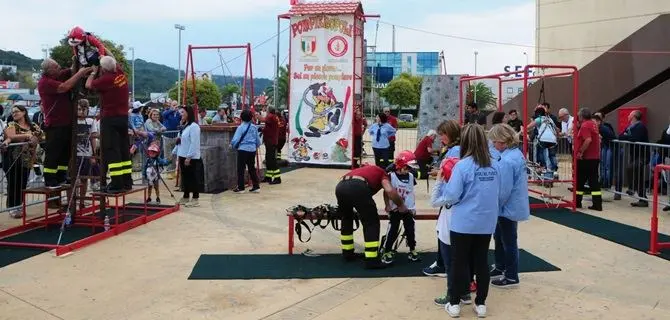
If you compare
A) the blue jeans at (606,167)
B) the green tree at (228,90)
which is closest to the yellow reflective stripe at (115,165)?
the green tree at (228,90)

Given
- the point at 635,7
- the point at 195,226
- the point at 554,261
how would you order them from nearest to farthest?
the point at 554,261 < the point at 195,226 < the point at 635,7

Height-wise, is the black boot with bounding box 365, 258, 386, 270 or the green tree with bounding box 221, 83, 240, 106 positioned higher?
the green tree with bounding box 221, 83, 240, 106

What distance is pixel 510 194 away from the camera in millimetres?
5598

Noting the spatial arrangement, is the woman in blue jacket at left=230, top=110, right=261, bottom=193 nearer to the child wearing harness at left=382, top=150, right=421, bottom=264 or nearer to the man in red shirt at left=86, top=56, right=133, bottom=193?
the man in red shirt at left=86, top=56, right=133, bottom=193

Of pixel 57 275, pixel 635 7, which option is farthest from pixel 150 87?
pixel 57 275

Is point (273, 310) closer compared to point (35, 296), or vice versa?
point (273, 310)

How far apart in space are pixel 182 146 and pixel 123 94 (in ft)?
7.32

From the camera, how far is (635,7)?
65.9 feet

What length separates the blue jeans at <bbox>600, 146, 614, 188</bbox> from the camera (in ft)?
38.9

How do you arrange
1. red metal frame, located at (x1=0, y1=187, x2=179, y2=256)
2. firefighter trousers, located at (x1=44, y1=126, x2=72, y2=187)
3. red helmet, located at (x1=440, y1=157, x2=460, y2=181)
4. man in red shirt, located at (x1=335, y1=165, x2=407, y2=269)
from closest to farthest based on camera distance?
1. red helmet, located at (x1=440, y1=157, x2=460, y2=181)
2. man in red shirt, located at (x1=335, y1=165, x2=407, y2=269)
3. red metal frame, located at (x1=0, y1=187, x2=179, y2=256)
4. firefighter trousers, located at (x1=44, y1=126, x2=72, y2=187)

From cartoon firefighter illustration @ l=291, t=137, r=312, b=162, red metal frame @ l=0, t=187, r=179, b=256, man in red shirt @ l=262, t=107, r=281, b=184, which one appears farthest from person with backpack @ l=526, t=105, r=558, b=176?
red metal frame @ l=0, t=187, r=179, b=256

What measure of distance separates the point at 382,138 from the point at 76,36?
8.09 m

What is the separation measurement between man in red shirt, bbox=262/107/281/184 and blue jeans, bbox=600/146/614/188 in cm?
681

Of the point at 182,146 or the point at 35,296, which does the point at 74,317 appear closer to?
the point at 35,296
